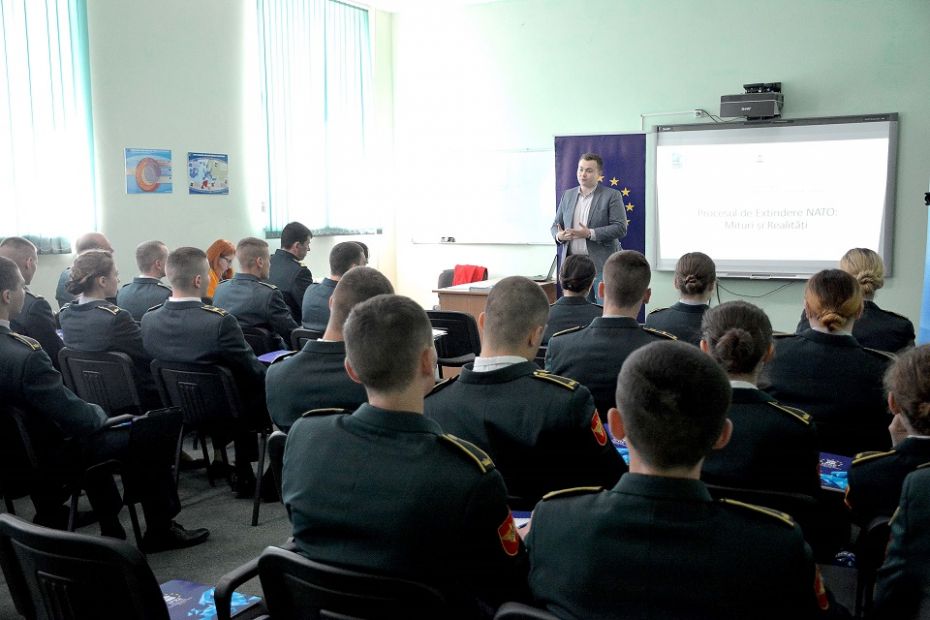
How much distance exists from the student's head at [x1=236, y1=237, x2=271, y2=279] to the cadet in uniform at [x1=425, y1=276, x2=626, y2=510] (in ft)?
10.1

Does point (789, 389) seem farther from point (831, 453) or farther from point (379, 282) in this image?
point (379, 282)

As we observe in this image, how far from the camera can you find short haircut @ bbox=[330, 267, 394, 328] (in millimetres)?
3121

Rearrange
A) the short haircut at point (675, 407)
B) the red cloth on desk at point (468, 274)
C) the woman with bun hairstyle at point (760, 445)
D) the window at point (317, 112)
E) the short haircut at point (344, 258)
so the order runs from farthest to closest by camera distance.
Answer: the red cloth on desk at point (468, 274)
the window at point (317, 112)
the short haircut at point (344, 258)
the woman with bun hairstyle at point (760, 445)
the short haircut at point (675, 407)

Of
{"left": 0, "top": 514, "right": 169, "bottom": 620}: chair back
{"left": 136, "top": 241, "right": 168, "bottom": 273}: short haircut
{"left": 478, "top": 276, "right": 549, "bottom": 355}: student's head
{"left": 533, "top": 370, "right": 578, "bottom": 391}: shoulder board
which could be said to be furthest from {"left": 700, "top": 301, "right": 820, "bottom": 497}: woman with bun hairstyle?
{"left": 136, "top": 241, "right": 168, "bottom": 273}: short haircut

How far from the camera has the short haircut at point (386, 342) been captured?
1.89 metres

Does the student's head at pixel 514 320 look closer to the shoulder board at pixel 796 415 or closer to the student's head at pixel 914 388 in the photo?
the shoulder board at pixel 796 415

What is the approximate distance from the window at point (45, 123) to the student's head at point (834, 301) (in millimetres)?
5194

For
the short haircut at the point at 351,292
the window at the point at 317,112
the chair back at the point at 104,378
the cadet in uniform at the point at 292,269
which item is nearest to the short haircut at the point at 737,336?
the short haircut at the point at 351,292

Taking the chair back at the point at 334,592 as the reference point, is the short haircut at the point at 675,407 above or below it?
above

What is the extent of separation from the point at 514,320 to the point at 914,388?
1.13 meters

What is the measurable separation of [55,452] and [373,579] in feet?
7.23

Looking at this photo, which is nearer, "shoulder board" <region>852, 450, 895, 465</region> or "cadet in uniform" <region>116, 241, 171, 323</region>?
"shoulder board" <region>852, 450, 895, 465</region>

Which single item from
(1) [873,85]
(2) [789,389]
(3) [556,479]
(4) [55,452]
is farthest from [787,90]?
(4) [55,452]

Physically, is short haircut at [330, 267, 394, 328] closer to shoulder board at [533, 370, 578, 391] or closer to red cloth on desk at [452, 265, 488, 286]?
shoulder board at [533, 370, 578, 391]
